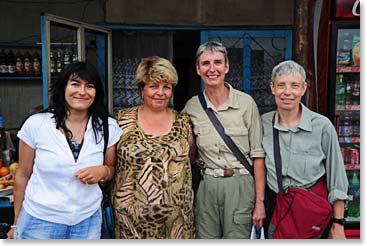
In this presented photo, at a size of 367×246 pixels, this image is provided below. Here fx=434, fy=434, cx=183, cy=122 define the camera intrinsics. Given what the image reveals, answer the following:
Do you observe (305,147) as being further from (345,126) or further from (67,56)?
(67,56)

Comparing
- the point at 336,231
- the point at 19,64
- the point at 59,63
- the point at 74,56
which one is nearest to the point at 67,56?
A: the point at 74,56

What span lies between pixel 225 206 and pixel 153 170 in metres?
0.47

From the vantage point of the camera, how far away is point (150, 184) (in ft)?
7.25

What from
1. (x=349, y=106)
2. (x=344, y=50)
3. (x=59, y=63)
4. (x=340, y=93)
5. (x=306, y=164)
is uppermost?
(x=344, y=50)

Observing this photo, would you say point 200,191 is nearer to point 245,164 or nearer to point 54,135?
point 245,164

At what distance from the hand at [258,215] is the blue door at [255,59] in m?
2.40

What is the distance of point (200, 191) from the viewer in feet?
7.92

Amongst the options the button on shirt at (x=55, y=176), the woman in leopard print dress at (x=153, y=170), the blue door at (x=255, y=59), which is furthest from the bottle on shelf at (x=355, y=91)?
the button on shirt at (x=55, y=176)

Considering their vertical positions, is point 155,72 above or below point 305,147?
above

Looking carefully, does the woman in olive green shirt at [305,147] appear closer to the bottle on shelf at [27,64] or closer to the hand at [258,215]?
the hand at [258,215]

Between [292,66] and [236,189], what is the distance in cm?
71

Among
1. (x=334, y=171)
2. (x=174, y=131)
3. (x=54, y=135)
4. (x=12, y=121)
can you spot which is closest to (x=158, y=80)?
(x=174, y=131)

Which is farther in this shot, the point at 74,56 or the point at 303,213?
the point at 74,56

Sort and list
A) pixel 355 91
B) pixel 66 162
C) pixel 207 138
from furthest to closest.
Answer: pixel 355 91, pixel 207 138, pixel 66 162
